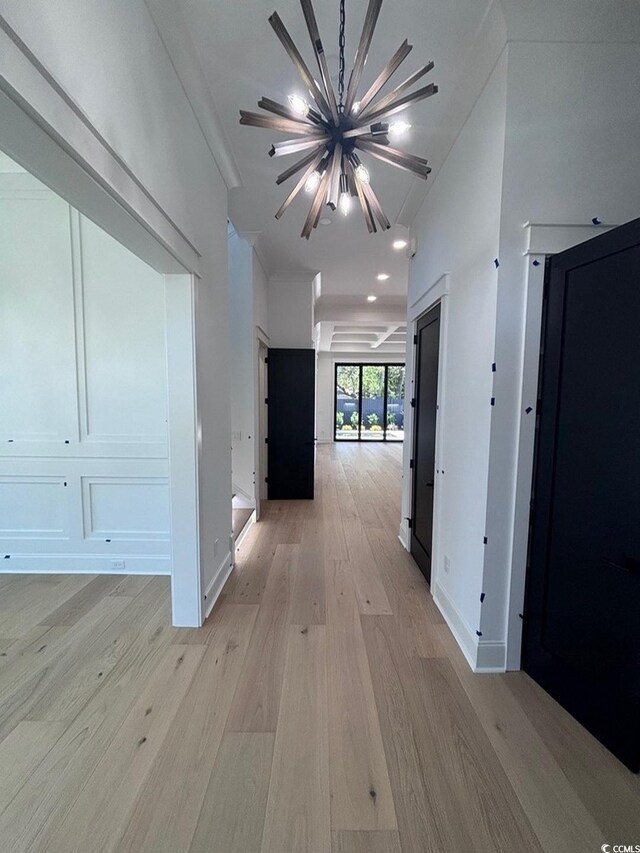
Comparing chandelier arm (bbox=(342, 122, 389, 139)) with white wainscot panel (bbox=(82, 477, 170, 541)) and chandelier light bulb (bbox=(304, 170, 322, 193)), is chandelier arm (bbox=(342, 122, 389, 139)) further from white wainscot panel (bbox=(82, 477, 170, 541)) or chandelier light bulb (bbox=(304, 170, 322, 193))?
white wainscot panel (bbox=(82, 477, 170, 541))

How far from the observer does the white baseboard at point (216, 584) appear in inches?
94.0

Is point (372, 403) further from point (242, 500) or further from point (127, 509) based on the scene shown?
point (127, 509)

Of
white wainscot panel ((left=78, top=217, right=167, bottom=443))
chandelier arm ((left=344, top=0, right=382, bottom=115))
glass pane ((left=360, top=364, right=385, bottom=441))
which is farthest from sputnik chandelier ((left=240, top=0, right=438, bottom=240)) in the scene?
glass pane ((left=360, top=364, right=385, bottom=441))

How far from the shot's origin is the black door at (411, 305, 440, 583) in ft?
9.31

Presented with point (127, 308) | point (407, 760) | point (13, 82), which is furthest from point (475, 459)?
point (127, 308)

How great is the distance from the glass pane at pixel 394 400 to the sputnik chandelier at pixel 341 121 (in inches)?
396

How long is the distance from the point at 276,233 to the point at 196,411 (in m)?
2.62

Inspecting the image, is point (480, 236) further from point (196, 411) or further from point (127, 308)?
point (127, 308)

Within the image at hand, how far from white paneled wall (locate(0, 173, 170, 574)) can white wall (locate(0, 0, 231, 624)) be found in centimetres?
66

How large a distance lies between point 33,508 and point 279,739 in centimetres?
271

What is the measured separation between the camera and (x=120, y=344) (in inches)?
111

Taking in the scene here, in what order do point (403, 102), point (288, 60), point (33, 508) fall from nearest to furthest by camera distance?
point (403, 102) < point (288, 60) < point (33, 508)

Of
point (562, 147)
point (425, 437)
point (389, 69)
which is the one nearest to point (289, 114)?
point (389, 69)

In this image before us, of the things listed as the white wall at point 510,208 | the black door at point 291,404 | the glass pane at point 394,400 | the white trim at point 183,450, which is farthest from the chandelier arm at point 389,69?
the glass pane at point 394,400
